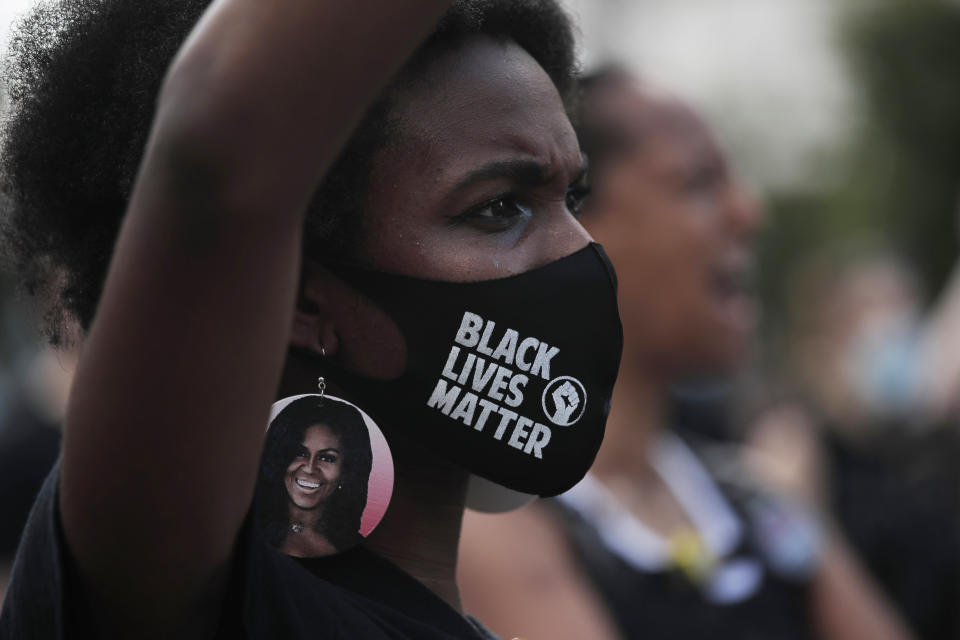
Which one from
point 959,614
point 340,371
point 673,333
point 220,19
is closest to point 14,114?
point 340,371

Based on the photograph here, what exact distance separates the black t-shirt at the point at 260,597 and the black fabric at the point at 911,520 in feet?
12.5

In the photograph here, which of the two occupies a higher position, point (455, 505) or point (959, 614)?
point (455, 505)

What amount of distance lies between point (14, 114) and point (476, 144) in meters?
0.65

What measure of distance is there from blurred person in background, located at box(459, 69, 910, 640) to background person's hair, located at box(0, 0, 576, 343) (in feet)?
5.64

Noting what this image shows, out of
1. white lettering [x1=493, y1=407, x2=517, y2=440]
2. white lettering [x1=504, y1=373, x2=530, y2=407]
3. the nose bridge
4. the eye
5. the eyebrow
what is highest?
the eyebrow

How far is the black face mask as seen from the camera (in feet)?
5.57

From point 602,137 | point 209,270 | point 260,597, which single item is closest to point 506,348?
point 260,597

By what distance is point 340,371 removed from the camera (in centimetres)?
177

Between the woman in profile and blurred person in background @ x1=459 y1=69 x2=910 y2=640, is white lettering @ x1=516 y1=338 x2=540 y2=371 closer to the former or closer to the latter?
the woman in profile

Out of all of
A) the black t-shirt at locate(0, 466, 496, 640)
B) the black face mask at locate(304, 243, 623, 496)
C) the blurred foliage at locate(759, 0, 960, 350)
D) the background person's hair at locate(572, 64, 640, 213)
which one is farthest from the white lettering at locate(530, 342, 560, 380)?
the blurred foliage at locate(759, 0, 960, 350)

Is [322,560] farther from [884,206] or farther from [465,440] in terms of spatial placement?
[884,206]

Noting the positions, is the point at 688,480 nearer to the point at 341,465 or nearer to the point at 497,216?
the point at 497,216

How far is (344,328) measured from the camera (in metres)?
1.76

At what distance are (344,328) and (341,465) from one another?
216 millimetres
